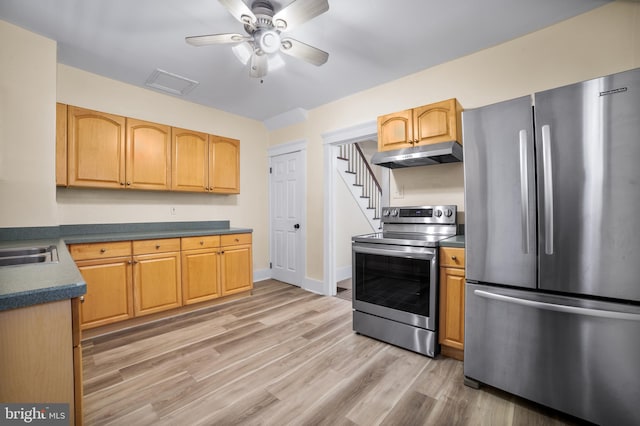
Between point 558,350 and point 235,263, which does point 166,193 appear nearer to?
point 235,263

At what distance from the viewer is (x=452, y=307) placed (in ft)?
6.90

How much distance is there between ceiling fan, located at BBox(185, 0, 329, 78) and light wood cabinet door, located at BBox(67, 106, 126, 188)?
5.21ft

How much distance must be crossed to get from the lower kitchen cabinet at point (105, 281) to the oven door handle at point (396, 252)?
89.3 inches

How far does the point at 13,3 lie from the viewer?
2018 millimetres

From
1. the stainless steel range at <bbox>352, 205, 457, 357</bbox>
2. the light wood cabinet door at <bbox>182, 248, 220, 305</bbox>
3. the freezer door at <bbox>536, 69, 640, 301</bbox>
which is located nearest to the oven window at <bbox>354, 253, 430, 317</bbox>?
the stainless steel range at <bbox>352, 205, 457, 357</bbox>

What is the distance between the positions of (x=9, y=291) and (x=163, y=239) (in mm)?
2176

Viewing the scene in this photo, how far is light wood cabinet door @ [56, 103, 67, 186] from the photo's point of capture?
256 cm

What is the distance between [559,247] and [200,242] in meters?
3.23

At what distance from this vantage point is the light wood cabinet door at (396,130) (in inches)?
105

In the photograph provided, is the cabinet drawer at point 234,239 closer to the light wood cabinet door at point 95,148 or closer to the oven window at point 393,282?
the light wood cabinet door at point 95,148

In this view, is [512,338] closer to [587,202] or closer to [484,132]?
[587,202]

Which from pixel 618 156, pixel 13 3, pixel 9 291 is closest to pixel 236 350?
pixel 9 291

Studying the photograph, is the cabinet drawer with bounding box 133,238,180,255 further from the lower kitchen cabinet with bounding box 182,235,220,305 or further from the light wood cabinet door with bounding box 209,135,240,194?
the light wood cabinet door with bounding box 209,135,240,194

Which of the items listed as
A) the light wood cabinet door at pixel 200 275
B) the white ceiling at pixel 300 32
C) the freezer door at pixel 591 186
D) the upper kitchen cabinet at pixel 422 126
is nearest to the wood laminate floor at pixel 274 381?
the light wood cabinet door at pixel 200 275
